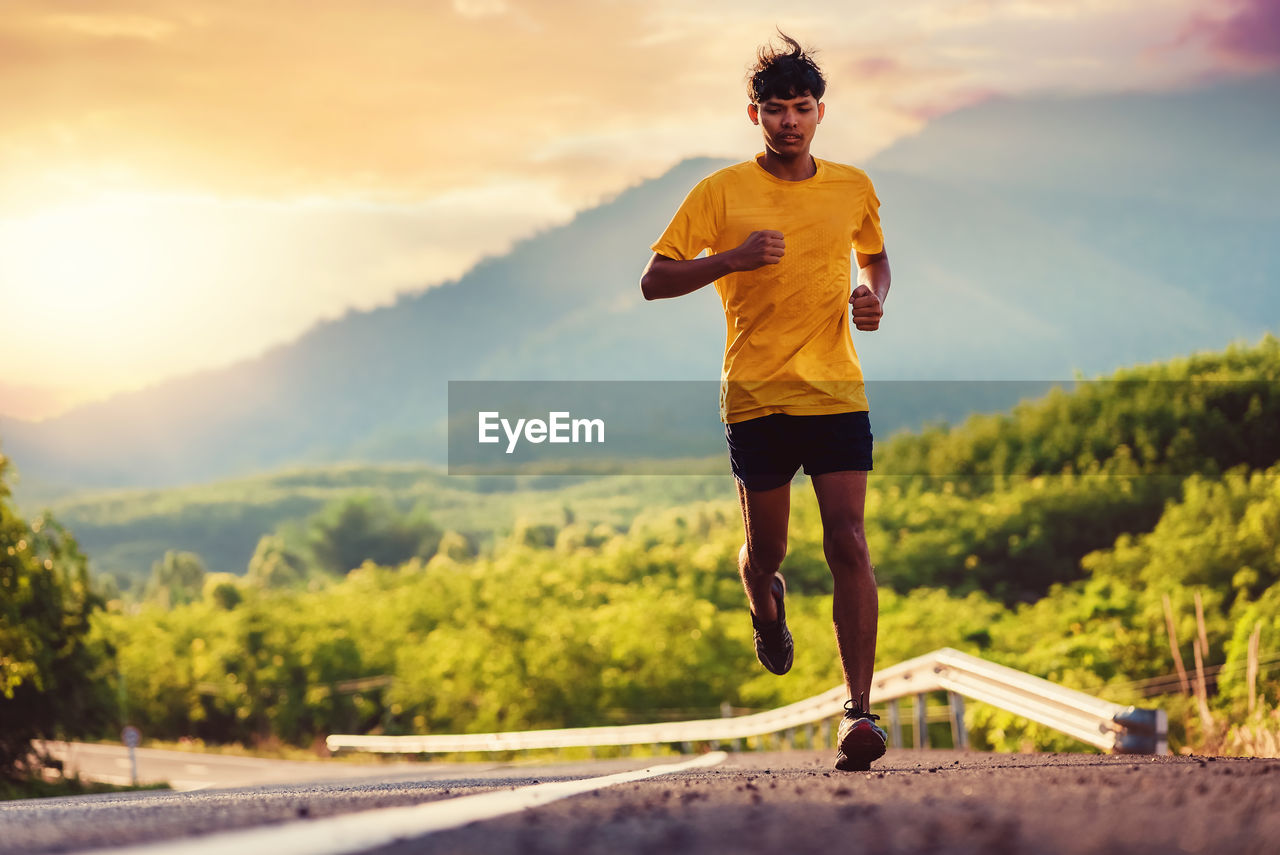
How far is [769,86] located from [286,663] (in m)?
69.8

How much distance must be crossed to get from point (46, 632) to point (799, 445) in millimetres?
22108

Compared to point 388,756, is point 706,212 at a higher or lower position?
higher

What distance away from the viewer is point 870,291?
530 centimetres

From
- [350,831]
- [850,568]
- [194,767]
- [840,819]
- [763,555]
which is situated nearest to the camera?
[350,831]

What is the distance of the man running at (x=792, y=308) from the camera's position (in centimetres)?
504

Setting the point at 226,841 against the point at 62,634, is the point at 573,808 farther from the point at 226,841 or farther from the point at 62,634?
the point at 62,634

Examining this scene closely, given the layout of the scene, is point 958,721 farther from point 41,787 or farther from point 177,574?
point 177,574

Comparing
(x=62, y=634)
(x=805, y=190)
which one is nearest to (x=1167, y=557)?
(x=62, y=634)

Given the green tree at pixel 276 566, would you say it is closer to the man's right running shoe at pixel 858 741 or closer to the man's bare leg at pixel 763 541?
the man's bare leg at pixel 763 541

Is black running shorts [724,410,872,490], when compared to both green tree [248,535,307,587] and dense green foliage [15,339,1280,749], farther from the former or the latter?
green tree [248,535,307,587]

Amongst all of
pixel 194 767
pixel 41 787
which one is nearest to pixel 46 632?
pixel 41 787

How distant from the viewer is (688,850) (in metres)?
2.31

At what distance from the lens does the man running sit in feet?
16.5

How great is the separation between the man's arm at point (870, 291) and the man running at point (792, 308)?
11mm
